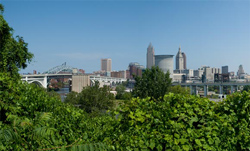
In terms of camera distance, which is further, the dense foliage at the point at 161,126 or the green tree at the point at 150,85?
the green tree at the point at 150,85

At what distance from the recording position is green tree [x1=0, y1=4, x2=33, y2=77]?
13346 millimetres

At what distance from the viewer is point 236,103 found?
473 cm

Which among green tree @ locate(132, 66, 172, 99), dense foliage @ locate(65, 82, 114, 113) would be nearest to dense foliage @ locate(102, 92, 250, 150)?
dense foliage @ locate(65, 82, 114, 113)

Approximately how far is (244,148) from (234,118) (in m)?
0.60

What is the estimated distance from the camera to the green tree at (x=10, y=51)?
1335cm

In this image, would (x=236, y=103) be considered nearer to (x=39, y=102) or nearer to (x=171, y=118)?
(x=171, y=118)

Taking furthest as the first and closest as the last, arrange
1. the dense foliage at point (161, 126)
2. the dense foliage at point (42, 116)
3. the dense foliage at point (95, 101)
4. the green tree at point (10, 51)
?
the dense foliage at point (95, 101), the green tree at point (10, 51), the dense foliage at point (42, 116), the dense foliage at point (161, 126)

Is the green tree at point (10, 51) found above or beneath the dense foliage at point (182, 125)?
above

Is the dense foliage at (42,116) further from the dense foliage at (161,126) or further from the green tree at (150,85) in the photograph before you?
the green tree at (150,85)

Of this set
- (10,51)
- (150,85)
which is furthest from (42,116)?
(150,85)

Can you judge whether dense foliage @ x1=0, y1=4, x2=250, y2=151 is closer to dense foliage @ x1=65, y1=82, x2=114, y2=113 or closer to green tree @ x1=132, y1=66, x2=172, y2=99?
dense foliage @ x1=65, y1=82, x2=114, y2=113

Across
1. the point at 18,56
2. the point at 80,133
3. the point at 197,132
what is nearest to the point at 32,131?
the point at 80,133

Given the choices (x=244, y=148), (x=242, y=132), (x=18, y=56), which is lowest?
(x=244, y=148)

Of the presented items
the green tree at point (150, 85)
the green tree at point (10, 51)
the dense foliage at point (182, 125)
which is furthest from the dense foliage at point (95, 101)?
the dense foliage at point (182, 125)
